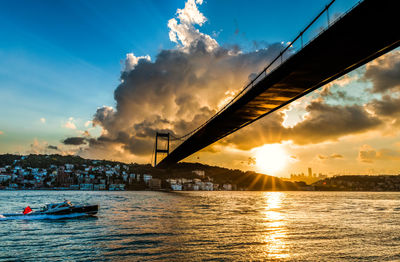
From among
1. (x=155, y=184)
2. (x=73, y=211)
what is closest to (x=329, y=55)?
(x=73, y=211)

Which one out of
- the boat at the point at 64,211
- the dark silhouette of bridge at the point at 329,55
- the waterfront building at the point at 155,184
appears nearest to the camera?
the dark silhouette of bridge at the point at 329,55

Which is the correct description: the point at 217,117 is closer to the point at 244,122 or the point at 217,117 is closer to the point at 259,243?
the point at 244,122

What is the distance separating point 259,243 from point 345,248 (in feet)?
14.7

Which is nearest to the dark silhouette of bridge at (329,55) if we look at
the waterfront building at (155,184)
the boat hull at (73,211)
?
the boat hull at (73,211)

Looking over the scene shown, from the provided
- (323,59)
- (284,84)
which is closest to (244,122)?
(284,84)

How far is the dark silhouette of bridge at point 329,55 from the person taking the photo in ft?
48.8

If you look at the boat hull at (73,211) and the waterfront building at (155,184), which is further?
the waterfront building at (155,184)

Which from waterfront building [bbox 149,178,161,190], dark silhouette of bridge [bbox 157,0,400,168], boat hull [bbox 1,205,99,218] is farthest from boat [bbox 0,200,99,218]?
waterfront building [bbox 149,178,161,190]

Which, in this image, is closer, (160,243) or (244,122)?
(160,243)

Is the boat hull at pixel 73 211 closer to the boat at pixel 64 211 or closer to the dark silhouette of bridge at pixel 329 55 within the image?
the boat at pixel 64 211

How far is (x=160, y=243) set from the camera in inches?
597

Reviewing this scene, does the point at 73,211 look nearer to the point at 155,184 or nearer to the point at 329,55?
the point at 329,55

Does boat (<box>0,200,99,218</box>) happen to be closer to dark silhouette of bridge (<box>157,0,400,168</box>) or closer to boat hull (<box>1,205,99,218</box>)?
boat hull (<box>1,205,99,218</box>)

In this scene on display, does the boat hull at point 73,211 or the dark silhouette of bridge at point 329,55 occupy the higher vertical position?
the dark silhouette of bridge at point 329,55
